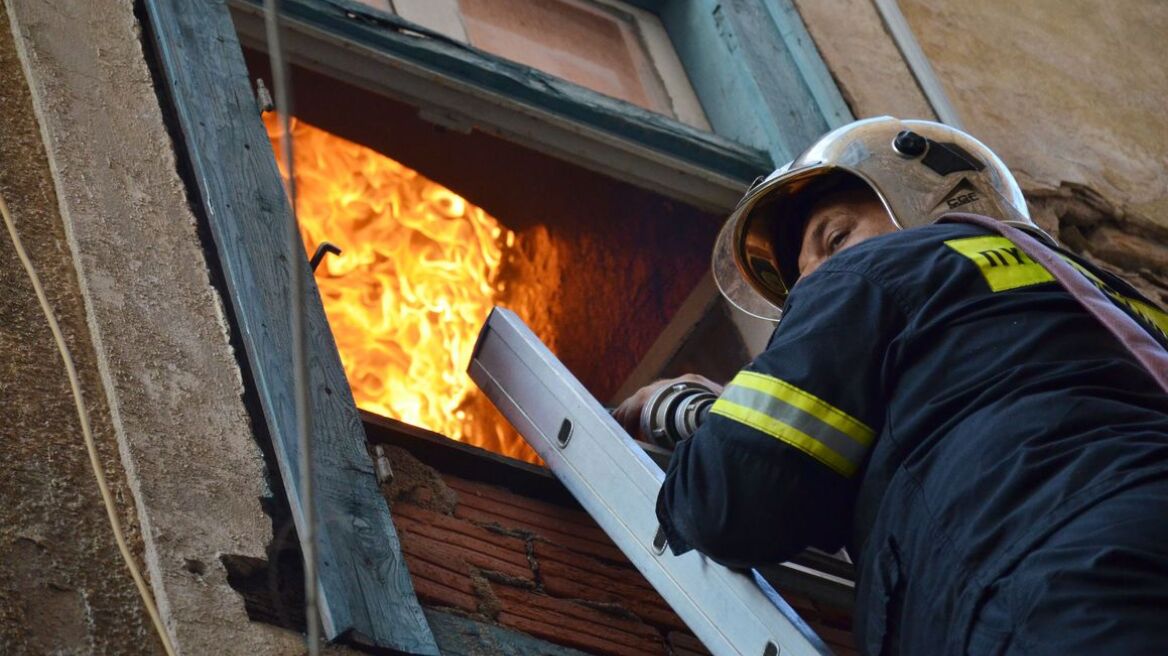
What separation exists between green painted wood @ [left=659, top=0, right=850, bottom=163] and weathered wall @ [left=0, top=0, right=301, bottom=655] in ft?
6.65

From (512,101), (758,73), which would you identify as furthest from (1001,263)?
(758,73)

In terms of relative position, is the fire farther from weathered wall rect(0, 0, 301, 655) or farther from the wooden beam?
weathered wall rect(0, 0, 301, 655)

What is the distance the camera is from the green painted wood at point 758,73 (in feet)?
14.8

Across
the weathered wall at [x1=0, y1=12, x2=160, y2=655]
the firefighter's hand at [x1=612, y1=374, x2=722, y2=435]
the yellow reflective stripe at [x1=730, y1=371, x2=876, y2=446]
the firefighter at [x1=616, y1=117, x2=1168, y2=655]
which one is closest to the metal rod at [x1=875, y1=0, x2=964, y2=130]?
the firefighter's hand at [x1=612, y1=374, x2=722, y2=435]

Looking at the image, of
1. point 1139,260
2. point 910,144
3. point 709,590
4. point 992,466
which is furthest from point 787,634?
point 1139,260

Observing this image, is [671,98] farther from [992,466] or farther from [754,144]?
[992,466]

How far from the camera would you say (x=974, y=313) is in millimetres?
2305

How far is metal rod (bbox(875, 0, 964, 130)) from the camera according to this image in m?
4.80

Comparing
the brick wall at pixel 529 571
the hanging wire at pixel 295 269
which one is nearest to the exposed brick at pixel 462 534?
the brick wall at pixel 529 571

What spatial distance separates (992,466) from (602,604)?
1.08 m

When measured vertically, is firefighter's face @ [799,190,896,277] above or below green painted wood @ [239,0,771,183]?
below

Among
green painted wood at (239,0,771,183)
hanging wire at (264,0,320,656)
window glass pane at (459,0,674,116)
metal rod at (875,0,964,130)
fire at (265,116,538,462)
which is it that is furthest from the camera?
fire at (265,116,538,462)

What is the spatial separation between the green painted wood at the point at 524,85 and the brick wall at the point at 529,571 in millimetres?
1332

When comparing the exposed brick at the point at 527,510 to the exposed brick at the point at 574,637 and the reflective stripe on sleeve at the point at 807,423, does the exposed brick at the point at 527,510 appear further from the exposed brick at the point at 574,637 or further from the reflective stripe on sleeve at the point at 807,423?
the reflective stripe on sleeve at the point at 807,423
